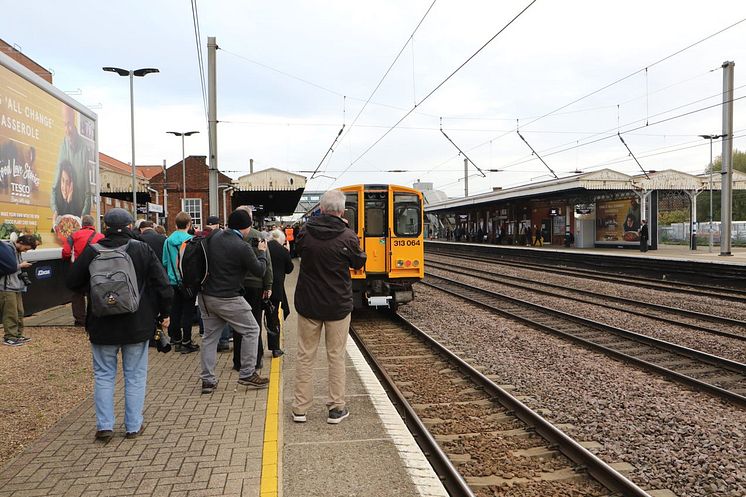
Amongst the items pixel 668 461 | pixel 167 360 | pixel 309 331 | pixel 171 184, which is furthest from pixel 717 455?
pixel 171 184

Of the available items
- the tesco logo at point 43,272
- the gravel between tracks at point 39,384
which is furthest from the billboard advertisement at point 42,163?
the gravel between tracks at point 39,384

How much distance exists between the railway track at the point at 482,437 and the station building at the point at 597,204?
80.8 ft

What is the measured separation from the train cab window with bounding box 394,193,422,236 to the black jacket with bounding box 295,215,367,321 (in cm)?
675

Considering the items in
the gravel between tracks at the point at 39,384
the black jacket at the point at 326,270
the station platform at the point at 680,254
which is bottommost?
the gravel between tracks at the point at 39,384

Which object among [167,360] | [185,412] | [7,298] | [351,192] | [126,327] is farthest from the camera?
[351,192]

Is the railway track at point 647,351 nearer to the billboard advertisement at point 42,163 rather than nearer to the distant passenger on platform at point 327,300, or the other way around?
the distant passenger on platform at point 327,300

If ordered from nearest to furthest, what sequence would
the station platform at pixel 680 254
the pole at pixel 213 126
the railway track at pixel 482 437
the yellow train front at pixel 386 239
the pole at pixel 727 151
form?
the railway track at pixel 482 437
the yellow train front at pixel 386 239
the pole at pixel 213 126
the station platform at pixel 680 254
the pole at pixel 727 151

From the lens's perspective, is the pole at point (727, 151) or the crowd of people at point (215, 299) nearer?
the crowd of people at point (215, 299)

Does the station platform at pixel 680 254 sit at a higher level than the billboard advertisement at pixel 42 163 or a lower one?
lower

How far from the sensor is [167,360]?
23.6 ft

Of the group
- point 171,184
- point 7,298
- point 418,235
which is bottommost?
point 7,298

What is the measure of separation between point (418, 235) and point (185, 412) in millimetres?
7317

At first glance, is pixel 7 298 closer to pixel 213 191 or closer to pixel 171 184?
pixel 213 191

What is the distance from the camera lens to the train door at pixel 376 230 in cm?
1156
